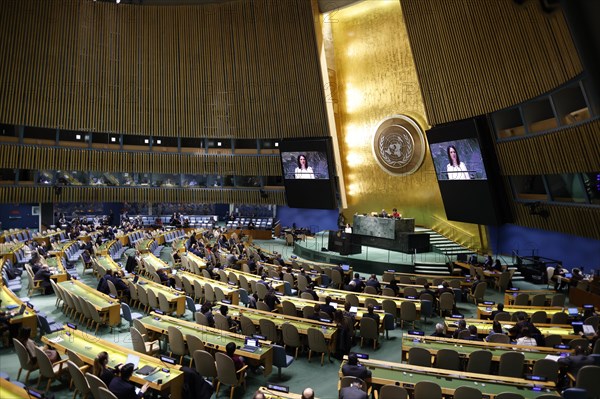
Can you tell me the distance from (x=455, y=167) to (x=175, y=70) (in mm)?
17544

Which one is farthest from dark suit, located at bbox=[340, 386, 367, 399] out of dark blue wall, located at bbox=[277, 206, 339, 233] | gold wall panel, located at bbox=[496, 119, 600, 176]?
dark blue wall, located at bbox=[277, 206, 339, 233]

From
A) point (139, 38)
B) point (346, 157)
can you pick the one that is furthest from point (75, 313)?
point (139, 38)

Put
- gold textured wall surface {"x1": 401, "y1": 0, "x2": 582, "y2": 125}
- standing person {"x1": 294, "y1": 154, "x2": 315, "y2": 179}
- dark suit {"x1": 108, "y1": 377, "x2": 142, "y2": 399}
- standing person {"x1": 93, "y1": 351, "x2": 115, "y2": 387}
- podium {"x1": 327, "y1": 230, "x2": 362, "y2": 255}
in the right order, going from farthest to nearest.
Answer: standing person {"x1": 294, "y1": 154, "x2": 315, "y2": 179}
podium {"x1": 327, "y1": 230, "x2": 362, "y2": 255}
gold textured wall surface {"x1": 401, "y1": 0, "x2": 582, "y2": 125}
standing person {"x1": 93, "y1": 351, "x2": 115, "y2": 387}
dark suit {"x1": 108, "y1": 377, "x2": 142, "y2": 399}

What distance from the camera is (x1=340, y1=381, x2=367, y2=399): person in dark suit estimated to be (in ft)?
17.2

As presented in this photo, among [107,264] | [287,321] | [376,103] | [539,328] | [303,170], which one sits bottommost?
[539,328]

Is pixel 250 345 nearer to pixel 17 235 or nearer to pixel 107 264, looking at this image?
pixel 107 264

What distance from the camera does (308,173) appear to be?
78.3 feet

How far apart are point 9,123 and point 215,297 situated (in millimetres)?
17628

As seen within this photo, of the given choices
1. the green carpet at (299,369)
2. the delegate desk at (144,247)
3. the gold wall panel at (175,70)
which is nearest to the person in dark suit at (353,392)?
the green carpet at (299,369)

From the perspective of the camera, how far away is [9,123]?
2162cm

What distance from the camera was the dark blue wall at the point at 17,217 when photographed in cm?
2439

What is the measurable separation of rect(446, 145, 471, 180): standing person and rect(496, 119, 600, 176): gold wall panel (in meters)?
1.41

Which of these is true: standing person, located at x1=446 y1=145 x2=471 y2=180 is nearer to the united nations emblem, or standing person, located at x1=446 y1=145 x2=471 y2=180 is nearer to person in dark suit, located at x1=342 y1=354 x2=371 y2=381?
the united nations emblem

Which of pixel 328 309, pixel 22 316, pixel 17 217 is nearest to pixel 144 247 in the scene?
pixel 22 316
